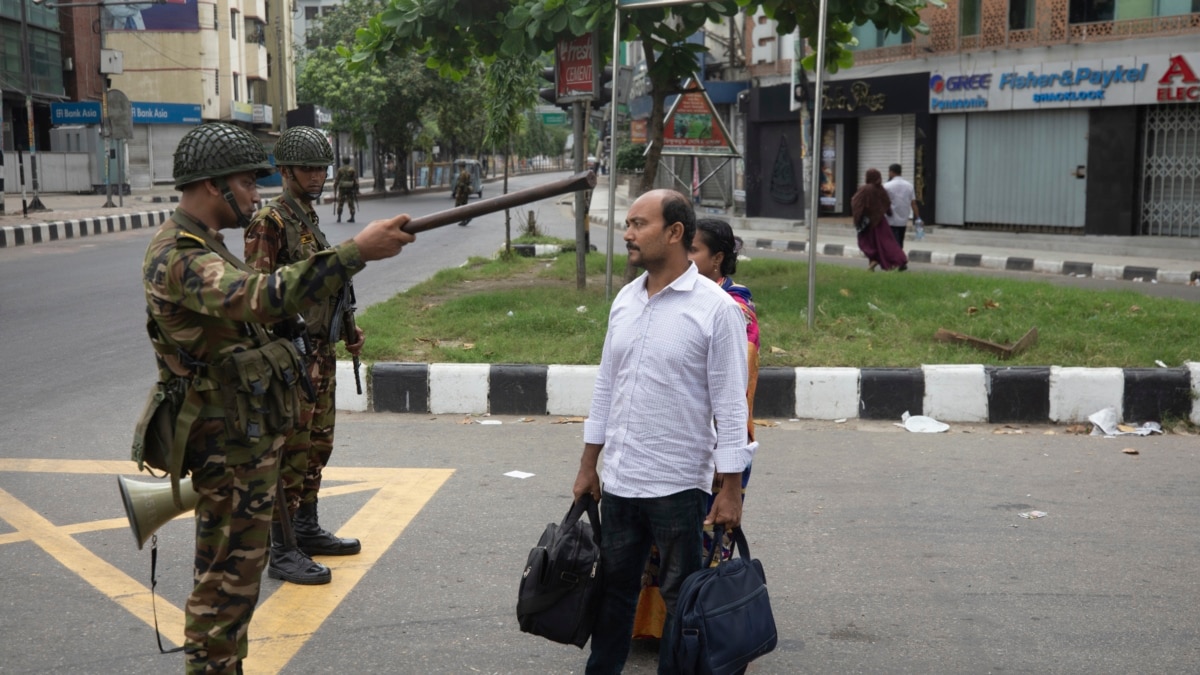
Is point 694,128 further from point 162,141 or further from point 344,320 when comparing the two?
point 162,141

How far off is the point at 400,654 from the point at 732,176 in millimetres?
27451

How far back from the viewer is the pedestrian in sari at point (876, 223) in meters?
14.3

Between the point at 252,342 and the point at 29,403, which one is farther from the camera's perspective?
the point at 29,403

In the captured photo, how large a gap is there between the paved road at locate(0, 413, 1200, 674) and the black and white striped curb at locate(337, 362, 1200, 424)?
1.50 feet

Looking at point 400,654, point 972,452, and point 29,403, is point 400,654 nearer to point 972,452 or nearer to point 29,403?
point 972,452

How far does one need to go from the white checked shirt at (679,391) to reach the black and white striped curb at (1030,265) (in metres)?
14.2

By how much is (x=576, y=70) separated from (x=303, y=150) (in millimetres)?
6940

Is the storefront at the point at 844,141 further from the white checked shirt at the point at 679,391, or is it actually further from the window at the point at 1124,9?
the white checked shirt at the point at 679,391

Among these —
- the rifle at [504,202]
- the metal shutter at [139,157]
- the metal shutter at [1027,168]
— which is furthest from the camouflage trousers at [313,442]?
the metal shutter at [139,157]

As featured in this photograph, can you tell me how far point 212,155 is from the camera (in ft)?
10.00

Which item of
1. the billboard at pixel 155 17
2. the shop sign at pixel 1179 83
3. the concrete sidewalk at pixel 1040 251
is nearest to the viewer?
the concrete sidewalk at pixel 1040 251

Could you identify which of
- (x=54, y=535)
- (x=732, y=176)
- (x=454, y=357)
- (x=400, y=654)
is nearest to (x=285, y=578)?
(x=400, y=654)

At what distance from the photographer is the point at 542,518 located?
5250mm

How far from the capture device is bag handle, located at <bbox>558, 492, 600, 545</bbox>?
3.29 meters
